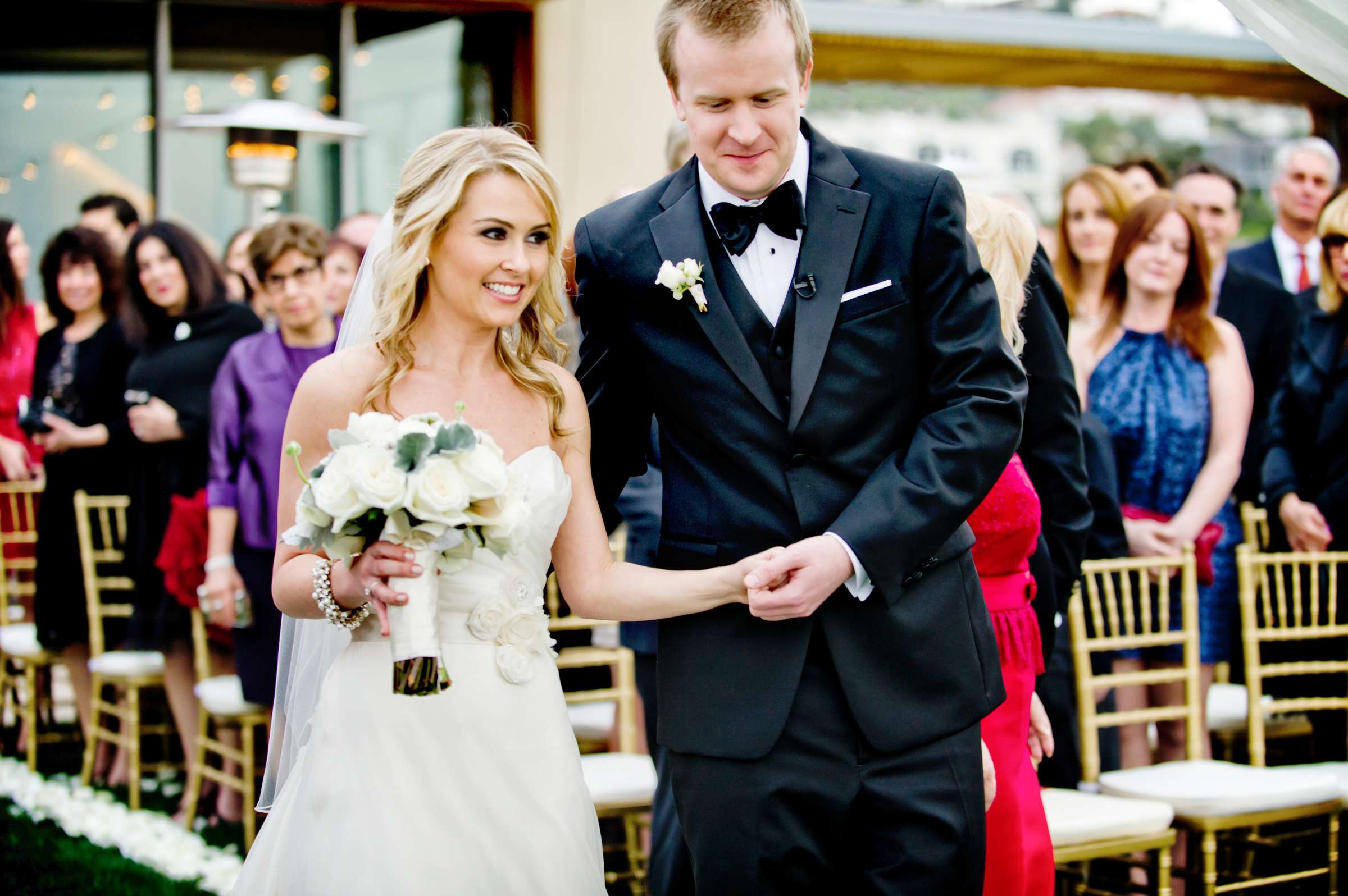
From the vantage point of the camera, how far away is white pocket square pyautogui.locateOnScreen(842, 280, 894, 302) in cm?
251

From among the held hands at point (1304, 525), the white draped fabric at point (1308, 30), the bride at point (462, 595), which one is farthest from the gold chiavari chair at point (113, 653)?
→ the white draped fabric at point (1308, 30)

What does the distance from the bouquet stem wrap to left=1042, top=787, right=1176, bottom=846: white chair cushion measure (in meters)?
1.99

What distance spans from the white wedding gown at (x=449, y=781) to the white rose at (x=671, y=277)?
1.35 ft

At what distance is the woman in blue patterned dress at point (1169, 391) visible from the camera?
16.7 feet

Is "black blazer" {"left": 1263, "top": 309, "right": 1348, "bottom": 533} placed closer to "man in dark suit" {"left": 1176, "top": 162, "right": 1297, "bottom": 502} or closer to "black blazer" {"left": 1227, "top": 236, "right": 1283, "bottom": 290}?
"man in dark suit" {"left": 1176, "top": 162, "right": 1297, "bottom": 502}

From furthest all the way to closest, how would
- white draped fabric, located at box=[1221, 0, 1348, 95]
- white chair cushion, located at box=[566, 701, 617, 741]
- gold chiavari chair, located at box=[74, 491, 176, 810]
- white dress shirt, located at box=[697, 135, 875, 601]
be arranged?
gold chiavari chair, located at box=[74, 491, 176, 810], white chair cushion, located at box=[566, 701, 617, 741], white draped fabric, located at box=[1221, 0, 1348, 95], white dress shirt, located at box=[697, 135, 875, 601]

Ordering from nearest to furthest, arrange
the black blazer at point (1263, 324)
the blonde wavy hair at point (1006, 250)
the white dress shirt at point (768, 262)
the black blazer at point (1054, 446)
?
the white dress shirt at point (768, 262) < the blonde wavy hair at point (1006, 250) < the black blazer at point (1054, 446) < the black blazer at point (1263, 324)

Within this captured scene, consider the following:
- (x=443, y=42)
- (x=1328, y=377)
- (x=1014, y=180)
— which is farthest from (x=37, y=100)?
(x=1014, y=180)

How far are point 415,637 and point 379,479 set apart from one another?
0.28 meters

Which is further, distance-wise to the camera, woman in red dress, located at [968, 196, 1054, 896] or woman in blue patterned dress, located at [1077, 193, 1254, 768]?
woman in blue patterned dress, located at [1077, 193, 1254, 768]

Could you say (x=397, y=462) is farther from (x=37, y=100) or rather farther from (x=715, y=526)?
(x=37, y=100)

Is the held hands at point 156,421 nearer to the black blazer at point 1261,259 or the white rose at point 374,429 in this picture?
the white rose at point 374,429

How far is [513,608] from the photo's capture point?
268 cm

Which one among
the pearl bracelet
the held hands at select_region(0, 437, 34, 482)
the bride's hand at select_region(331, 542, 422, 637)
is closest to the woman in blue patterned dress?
the pearl bracelet
